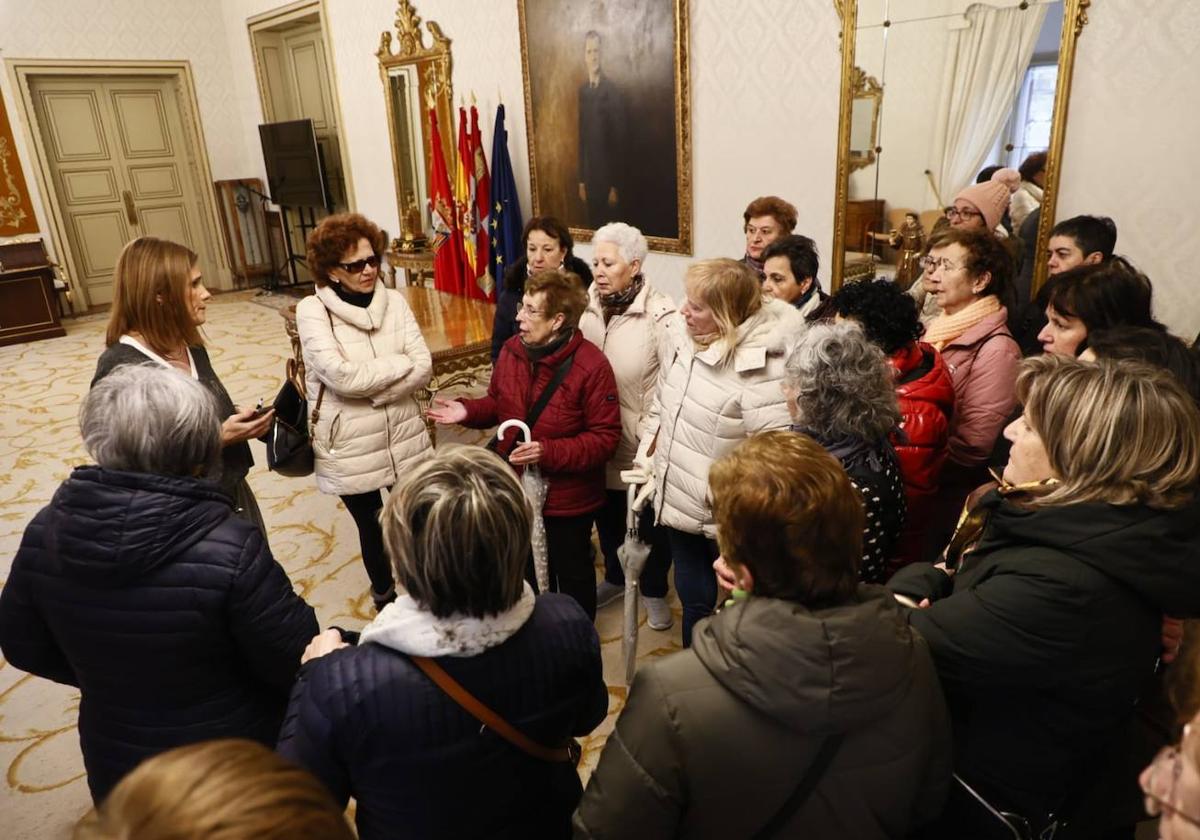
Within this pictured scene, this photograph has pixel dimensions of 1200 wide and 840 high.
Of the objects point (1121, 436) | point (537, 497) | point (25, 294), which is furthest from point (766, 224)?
point (25, 294)

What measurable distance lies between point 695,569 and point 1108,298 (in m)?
1.45

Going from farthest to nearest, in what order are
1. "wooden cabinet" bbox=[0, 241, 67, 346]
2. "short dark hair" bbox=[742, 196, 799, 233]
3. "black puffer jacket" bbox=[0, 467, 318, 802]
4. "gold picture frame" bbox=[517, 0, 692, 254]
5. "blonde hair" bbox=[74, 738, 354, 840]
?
"wooden cabinet" bbox=[0, 241, 67, 346] < "gold picture frame" bbox=[517, 0, 692, 254] < "short dark hair" bbox=[742, 196, 799, 233] < "black puffer jacket" bbox=[0, 467, 318, 802] < "blonde hair" bbox=[74, 738, 354, 840]

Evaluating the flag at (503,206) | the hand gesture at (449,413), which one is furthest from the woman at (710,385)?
the flag at (503,206)

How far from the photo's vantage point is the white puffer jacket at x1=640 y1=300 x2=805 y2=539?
7.20 feet

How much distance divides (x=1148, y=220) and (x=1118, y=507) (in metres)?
2.51

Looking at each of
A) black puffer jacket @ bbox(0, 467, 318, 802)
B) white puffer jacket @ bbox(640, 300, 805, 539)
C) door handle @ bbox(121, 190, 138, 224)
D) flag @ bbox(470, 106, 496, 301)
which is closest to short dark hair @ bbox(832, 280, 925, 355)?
white puffer jacket @ bbox(640, 300, 805, 539)

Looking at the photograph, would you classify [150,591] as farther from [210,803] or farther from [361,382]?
[361,382]

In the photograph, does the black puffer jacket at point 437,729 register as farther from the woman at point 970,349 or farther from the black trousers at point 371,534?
the black trousers at point 371,534

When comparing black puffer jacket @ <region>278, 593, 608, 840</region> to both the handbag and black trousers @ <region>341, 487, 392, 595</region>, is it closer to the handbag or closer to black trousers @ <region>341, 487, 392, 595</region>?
the handbag

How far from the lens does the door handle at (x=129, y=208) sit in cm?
937

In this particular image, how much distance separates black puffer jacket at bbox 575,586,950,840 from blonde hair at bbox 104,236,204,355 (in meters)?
1.98

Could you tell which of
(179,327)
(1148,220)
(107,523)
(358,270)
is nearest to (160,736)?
(107,523)

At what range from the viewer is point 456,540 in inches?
44.4

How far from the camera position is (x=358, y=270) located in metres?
2.78
